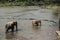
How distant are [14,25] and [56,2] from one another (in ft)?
86.5

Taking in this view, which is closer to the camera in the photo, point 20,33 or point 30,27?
point 20,33

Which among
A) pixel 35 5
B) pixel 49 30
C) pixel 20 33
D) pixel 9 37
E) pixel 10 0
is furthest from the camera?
pixel 10 0

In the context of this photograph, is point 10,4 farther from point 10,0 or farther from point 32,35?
point 32,35

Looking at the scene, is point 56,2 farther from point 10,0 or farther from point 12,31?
Answer: point 12,31

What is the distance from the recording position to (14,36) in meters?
14.9

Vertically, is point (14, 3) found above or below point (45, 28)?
below

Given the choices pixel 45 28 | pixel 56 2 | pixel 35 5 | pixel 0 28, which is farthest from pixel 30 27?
pixel 56 2

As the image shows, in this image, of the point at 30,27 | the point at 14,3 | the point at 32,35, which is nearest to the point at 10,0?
the point at 14,3

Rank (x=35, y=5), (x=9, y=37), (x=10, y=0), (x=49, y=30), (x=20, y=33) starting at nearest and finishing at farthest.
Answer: (x=9, y=37), (x=20, y=33), (x=49, y=30), (x=35, y=5), (x=10, y=0)

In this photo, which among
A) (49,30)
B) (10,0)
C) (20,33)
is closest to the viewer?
(20,33)

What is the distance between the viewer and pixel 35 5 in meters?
39.5

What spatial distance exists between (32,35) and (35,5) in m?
24.5

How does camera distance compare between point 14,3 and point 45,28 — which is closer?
point 45,28

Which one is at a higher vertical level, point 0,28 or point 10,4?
point 0,28
